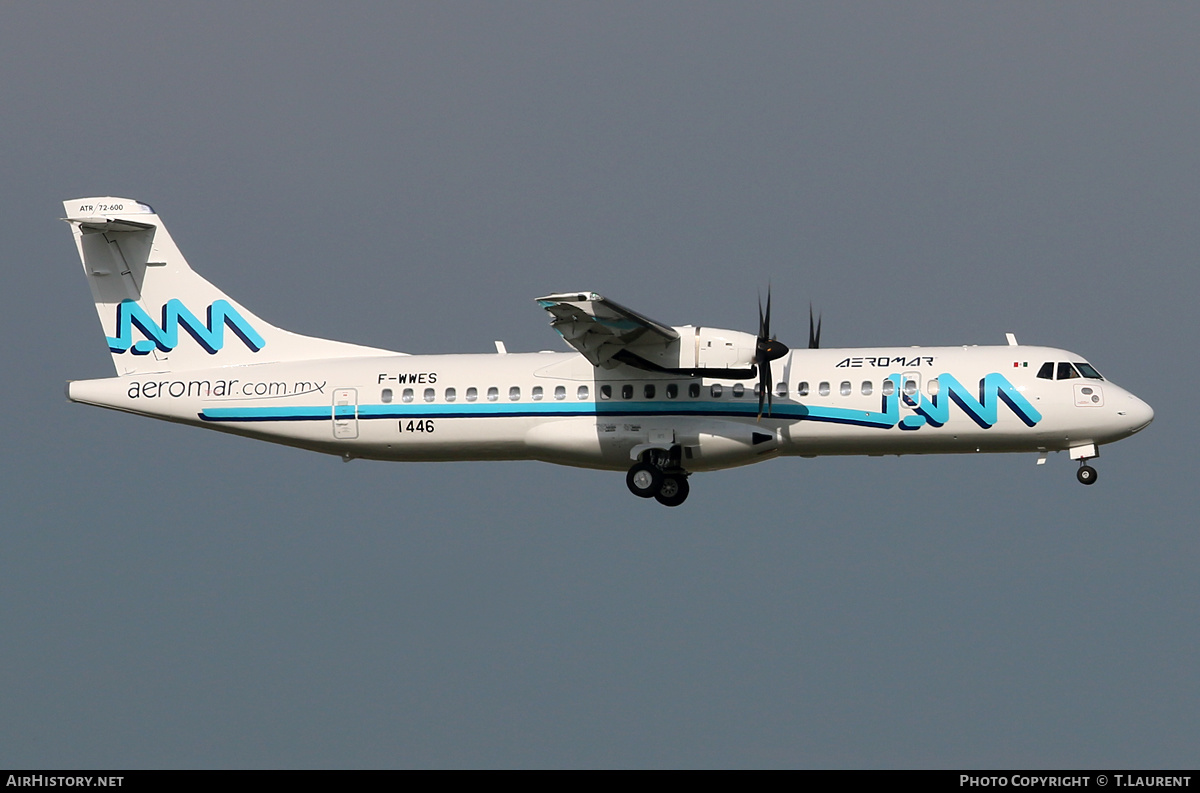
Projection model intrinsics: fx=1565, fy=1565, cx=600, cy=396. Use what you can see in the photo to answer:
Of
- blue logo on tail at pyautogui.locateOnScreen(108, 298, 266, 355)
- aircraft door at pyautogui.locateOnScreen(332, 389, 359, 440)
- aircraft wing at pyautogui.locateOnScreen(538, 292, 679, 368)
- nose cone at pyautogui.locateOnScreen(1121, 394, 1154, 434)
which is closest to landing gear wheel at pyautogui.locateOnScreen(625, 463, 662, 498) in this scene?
aircraft wing at pyautogui.locateOnScreen(538, 292, 679, 368)

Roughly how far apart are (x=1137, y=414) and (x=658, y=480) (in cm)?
923

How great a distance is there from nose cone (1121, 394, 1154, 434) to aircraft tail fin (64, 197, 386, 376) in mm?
15163

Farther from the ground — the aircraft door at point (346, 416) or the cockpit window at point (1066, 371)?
the cockpit window at point (1066, 371)

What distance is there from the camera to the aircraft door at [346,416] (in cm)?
3169

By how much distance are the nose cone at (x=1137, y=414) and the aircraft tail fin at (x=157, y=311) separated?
49.7 feet

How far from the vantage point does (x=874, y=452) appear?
3050 cm

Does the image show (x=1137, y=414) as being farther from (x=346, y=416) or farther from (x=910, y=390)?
(x=346, y=416)

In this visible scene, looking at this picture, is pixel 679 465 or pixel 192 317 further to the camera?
pixel 192 317

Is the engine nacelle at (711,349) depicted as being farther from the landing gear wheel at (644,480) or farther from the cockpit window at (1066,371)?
the cockpit window at (1066,371)

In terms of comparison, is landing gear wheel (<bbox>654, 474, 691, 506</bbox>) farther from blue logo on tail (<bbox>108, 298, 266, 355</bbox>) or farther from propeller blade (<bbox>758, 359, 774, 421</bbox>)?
blue logo on tail (<bbox>108, 298, 266, 355</bbox>)

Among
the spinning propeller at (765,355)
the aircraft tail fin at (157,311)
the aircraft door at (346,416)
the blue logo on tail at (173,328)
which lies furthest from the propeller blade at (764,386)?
the blue logo on tail at (173,328)
